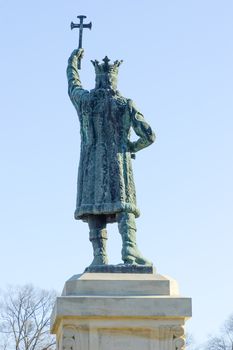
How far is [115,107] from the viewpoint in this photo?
1153 cm

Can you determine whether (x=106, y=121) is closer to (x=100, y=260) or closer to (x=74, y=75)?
(x=74, y=75)

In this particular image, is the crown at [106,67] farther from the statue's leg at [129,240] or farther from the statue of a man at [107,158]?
the statue's leg at [129,240]

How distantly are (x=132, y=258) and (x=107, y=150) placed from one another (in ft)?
4.37

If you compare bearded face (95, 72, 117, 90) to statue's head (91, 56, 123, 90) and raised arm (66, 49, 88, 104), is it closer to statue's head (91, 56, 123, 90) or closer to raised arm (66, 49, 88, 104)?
statue's head (91, 56, 123, 90)

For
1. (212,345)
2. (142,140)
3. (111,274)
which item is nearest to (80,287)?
(111,274)

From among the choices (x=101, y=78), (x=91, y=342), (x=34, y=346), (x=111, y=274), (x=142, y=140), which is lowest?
(x=91, y=342)

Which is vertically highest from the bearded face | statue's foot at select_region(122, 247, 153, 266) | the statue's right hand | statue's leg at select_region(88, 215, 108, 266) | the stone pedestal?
the statue's right hand

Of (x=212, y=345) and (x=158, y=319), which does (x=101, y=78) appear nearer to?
(x=158, y=319)

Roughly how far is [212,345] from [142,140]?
4473 centimetres

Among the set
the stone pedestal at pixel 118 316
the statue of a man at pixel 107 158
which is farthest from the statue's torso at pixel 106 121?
the stone pedestal at pixel 118 316

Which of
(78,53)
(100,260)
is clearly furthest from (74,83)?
(100,260)

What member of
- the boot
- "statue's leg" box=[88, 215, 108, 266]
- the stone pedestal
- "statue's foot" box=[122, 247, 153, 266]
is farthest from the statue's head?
the stone pedestal

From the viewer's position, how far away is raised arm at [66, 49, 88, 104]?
11836mm

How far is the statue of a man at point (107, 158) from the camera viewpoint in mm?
11141
